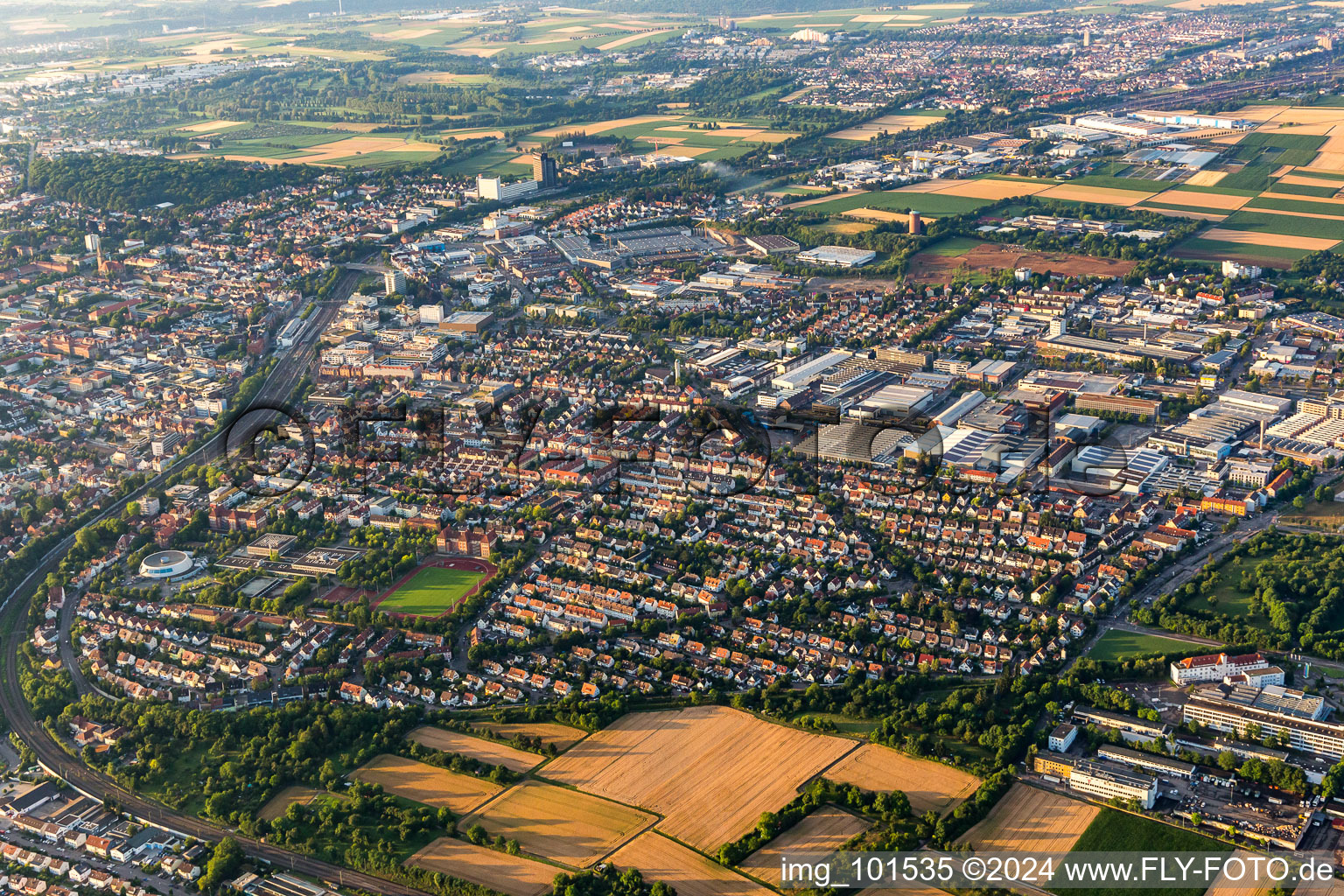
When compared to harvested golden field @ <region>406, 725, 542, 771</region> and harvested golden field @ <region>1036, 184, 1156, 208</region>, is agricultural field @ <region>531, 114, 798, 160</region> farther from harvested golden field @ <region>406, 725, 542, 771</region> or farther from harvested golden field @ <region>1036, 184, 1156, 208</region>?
harvested golden field @ <region>406, 725, 542, 771</region>

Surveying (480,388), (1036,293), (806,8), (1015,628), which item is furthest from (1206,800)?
(806,8)

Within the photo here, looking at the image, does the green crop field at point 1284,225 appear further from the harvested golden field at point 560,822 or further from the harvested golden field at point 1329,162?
the harvested golden field at point 560,822

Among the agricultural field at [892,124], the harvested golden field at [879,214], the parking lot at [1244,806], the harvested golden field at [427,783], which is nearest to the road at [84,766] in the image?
the harvested golden field at [427,783]

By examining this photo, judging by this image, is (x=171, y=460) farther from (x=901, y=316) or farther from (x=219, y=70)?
(x=219, y=70)

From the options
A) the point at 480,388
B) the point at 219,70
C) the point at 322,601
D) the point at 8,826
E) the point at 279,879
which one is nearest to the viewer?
the point at 279,879

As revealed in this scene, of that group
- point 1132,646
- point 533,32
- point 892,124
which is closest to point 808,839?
point 1132,646

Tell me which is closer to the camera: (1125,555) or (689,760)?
(689,760)

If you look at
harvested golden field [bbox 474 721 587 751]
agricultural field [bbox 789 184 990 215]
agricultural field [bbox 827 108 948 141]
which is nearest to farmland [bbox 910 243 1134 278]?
agricultural field [bbox 789 184 990 215]
